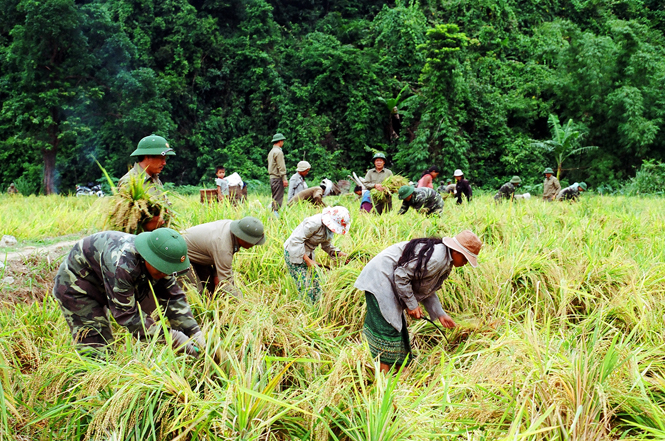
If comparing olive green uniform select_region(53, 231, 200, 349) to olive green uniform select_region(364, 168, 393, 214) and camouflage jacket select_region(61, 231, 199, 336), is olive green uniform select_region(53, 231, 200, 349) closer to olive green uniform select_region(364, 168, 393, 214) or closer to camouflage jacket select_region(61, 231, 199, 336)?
camouflage jacket select_region(61, 231, 199, 336)

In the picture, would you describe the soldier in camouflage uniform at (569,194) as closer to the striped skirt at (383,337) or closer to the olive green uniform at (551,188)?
the olive green uniform at (551,188)

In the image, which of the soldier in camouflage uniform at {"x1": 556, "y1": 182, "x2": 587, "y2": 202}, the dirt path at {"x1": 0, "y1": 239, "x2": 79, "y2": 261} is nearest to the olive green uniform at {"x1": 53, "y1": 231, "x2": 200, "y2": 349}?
the dirt path at {"x1": 0, "y1": 239, "x2": 79, "y2": 261}

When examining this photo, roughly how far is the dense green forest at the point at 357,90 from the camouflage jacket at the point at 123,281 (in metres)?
12.4

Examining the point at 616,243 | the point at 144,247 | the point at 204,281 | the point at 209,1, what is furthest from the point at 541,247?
the point at 209,1

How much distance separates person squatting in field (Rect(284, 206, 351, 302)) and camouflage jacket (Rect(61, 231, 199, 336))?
1390mm

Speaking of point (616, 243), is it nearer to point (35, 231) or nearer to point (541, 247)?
point (541, 247)

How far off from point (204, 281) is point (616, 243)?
4.43 metres

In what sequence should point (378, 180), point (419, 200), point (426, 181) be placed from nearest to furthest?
point (419, 200) → point (378, 180) → point (426, 181)

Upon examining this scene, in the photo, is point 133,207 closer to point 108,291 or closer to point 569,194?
point 108,291

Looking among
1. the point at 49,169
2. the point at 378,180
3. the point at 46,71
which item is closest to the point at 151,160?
the point at 378,180

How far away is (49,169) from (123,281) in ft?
45.7

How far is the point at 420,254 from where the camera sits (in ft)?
10.5

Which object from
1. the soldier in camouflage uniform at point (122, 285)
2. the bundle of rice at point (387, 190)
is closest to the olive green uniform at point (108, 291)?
the soldier in camouflage uniform at point (122, 285)

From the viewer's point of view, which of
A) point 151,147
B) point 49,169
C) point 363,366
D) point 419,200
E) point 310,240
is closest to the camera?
point 363,366
